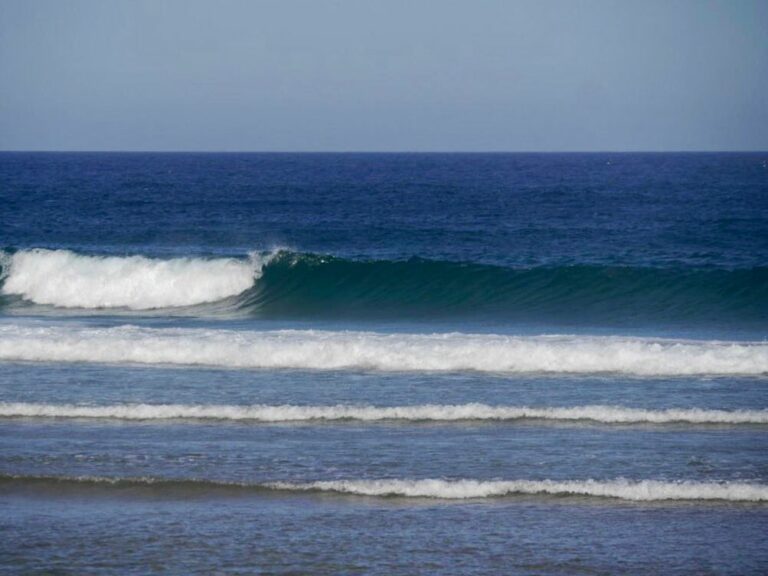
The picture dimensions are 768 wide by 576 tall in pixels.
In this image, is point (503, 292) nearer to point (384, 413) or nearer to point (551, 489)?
point (384, 413)

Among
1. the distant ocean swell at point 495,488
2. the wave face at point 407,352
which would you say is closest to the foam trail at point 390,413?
the distant ocean swell at point 495,488

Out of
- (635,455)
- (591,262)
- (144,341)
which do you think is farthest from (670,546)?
(591,262)

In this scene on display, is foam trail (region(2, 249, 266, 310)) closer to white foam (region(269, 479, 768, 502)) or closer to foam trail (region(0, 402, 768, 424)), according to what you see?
foam trail (region(0, 402, 768, 424))

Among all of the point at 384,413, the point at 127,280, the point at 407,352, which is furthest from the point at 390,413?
the point at 127,280

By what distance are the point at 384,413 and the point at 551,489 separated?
11.1 ft

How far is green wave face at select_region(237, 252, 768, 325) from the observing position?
24.2 metres

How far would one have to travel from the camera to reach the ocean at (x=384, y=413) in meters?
9.12

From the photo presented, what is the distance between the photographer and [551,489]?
408 inches

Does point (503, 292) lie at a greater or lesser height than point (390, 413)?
greater

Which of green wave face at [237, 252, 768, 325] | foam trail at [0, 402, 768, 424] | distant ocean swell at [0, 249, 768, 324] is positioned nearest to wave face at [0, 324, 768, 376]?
foam trail at [0, 402, 768, 424]

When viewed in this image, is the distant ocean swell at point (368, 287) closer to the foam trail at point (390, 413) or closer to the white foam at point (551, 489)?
the foam trail at point (390, 413)

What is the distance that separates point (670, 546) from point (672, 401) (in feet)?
17.8

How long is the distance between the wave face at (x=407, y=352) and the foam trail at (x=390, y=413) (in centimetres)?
303

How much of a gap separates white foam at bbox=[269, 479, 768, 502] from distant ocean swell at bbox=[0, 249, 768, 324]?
530 inches
